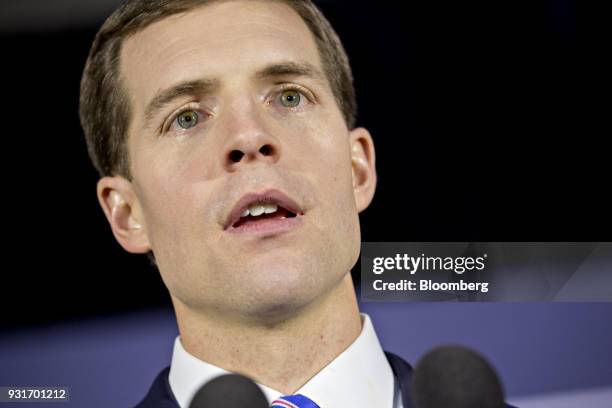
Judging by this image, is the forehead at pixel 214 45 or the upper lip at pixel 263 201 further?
the forehead at pixel 214 45

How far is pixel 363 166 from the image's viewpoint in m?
2.04

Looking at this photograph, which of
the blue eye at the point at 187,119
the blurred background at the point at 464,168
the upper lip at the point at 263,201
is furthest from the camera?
the blurred background at the point at 464,168

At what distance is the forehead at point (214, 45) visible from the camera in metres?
1.85

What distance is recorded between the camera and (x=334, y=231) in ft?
5.87

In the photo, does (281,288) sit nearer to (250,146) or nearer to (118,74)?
(250,146)

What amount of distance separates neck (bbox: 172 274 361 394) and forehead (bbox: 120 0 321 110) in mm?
482

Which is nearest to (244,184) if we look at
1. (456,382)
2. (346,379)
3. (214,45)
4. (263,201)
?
(263,201)

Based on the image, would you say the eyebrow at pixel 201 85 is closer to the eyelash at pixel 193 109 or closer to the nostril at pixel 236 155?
the eyelash at pixel 193 109

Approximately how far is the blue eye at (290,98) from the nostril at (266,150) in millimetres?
133

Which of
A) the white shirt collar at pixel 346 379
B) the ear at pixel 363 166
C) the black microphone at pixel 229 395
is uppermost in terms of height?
the black microphone at pixel 229 395

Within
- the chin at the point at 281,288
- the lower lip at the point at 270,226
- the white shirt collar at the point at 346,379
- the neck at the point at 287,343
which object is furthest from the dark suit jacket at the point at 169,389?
the lower lip at the point at 270,226

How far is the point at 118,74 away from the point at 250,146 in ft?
1.33

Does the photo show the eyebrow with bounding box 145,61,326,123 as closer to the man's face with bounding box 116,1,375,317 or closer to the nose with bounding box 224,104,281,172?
the man's face with bounding box 116,1,375,317

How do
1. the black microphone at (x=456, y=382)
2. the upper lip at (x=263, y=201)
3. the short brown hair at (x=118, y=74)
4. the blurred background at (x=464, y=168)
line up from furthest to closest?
the blurred background at (x=464, y=168), the short brown hair at (x=118, y=74), the upper lip at (x=263, y=201), the black microphone at (x=456, y=382)
